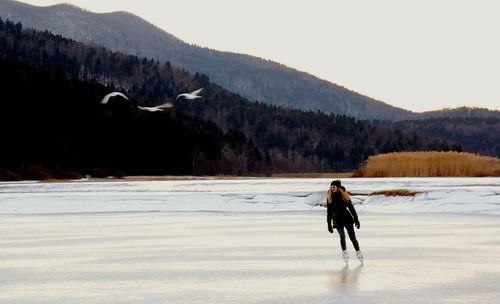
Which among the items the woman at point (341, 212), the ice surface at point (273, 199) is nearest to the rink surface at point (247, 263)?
the woman at point (341, 212)

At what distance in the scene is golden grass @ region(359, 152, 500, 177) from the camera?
1699 inches

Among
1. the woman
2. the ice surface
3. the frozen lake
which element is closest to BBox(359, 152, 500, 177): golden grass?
the ice surface

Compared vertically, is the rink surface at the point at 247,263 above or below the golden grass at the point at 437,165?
below

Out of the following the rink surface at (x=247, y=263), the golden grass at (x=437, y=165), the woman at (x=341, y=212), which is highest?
the golden grass at (x=437, y=165)

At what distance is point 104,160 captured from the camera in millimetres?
108812

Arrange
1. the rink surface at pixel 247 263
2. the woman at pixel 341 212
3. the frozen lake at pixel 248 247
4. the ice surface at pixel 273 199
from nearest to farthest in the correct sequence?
the rink surface at pixel 247 263, the frozen lake at pixel 248 247, the woman at pixel 341 212, the ice surface at pixel 273 199

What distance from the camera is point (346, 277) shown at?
14.8 metres

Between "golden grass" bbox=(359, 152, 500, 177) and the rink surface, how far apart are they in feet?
50.6

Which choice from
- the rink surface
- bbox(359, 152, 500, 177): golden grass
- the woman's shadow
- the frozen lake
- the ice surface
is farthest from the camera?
bbox(359, 152, 500, 177): golden grass

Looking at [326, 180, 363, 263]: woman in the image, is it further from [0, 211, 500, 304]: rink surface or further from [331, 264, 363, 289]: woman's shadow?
[331, 264, 363, 289]: woman's shadow

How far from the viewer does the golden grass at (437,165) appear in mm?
43156

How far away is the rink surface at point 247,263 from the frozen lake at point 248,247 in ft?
0.08

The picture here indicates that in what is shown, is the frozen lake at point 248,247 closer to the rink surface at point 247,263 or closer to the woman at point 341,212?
the rink surface at point 247,263

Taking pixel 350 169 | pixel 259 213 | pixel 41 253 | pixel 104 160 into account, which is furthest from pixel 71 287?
pixel 350 169
